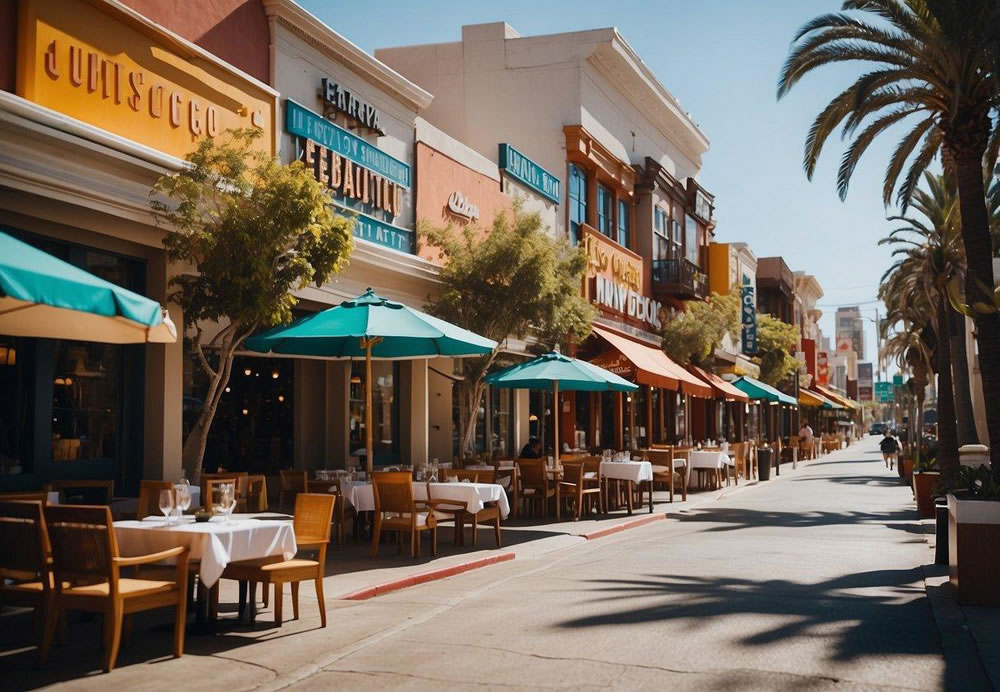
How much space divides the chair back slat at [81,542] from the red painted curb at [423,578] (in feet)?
11.5

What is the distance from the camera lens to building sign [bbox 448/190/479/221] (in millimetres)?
22109

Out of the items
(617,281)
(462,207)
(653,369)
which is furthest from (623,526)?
(617,281)

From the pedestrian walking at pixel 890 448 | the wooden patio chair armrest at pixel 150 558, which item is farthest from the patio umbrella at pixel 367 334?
the pedestrian walking at pixel 890 448

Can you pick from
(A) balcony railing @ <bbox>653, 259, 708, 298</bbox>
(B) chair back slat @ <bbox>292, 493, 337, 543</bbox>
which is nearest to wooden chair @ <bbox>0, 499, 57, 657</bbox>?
(B) chair back slat @ <bbox>292, 493, 337, 543</bbox>

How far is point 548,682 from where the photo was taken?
710 cm

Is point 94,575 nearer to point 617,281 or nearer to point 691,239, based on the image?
point 617,281

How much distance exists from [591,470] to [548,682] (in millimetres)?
12676

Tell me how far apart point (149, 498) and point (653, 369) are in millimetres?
17841

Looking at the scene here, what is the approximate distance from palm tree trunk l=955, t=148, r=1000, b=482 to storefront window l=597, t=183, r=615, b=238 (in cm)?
1636

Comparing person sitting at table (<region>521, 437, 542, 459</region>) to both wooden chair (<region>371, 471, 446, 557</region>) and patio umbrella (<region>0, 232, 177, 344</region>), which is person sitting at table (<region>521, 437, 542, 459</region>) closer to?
wooden chair (<region>371, 471, 446, 557</region>)

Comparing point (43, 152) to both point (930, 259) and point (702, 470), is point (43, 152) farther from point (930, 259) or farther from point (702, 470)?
point (930, 259)

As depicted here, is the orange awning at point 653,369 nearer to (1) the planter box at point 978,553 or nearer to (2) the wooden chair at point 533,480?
(2) the wooden chair at point 533,480

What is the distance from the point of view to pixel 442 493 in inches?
559

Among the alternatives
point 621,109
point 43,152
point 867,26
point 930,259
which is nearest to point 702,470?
point 930,259
